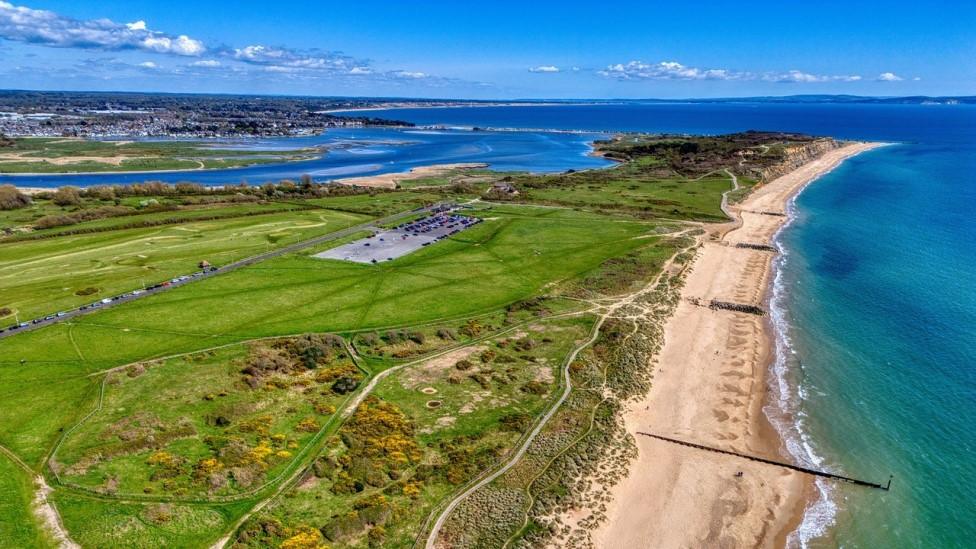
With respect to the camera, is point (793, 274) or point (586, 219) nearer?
point (793, 274)

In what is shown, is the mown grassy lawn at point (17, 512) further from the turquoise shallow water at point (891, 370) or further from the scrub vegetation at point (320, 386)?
the turquoise shallow water at point (891, 370)

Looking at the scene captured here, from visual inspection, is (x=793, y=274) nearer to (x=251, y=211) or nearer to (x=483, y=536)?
(x=483, y=536)

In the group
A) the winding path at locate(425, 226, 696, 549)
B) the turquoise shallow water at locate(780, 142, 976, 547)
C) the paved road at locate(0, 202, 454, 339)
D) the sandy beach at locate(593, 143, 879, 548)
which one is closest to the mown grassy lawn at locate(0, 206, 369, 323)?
the paved road at locate(0, 202, 454, 339)

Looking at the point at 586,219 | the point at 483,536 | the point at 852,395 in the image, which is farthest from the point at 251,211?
the point at 852,395

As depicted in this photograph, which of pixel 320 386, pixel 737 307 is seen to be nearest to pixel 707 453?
pixel 737 307

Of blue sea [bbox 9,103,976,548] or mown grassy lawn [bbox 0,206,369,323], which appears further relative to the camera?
mown grassy lawn [bbox 0,206,369,323]

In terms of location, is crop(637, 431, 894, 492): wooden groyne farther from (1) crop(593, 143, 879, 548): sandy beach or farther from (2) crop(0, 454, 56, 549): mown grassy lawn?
(2) crop(0, 454, 56, 549): mown grassy lawn

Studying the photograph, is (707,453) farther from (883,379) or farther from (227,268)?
(227,268)
